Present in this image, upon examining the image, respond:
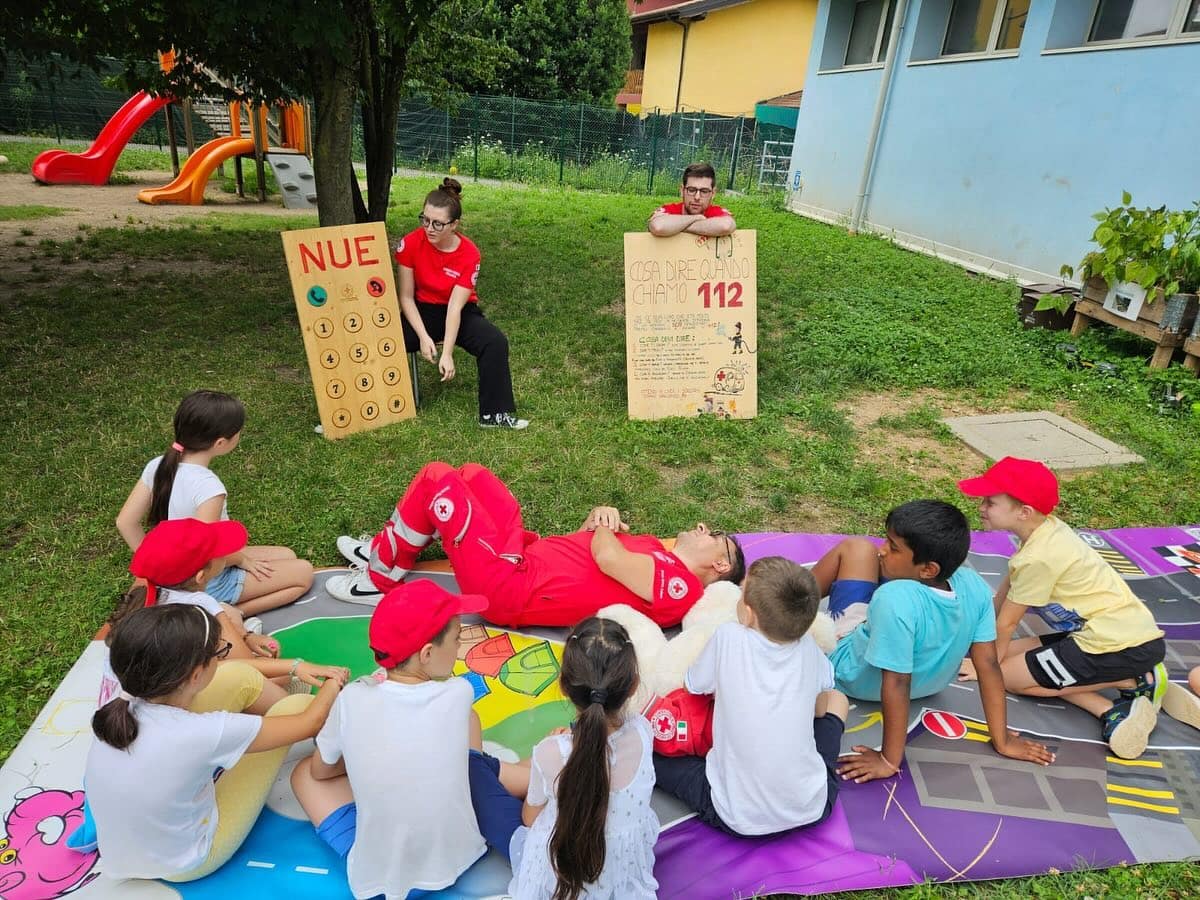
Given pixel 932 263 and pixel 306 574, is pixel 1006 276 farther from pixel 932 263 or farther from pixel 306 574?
pixel 306 574

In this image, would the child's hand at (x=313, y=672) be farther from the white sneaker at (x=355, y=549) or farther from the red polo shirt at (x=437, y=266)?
the red polo shirt at (x=437, y=266)

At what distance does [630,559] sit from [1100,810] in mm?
1795

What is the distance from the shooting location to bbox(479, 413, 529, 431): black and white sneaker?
5.25 metres

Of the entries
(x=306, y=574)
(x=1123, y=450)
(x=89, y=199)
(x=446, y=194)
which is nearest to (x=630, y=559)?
(x=306, y=574)

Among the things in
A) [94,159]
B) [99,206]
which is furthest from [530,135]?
[99,206]

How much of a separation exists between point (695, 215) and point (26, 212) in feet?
34.2

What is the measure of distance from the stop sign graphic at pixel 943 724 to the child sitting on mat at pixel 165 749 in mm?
2216

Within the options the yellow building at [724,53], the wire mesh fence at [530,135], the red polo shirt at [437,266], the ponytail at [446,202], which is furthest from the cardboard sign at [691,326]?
the yellow building at [724,53]

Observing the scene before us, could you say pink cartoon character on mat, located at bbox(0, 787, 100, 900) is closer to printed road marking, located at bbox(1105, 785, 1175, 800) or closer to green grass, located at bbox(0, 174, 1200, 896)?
green grass, located at bbox(0, 174, 1200, 896)

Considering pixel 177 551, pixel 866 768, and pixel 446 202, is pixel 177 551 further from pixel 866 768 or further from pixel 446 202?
pixel 446 202

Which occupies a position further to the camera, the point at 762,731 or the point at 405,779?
the point at 762,731

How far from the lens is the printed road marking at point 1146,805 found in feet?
8.52

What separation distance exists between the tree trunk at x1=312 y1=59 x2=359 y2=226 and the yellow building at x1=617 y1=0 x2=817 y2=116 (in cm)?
1645

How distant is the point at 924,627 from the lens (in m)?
2.55
